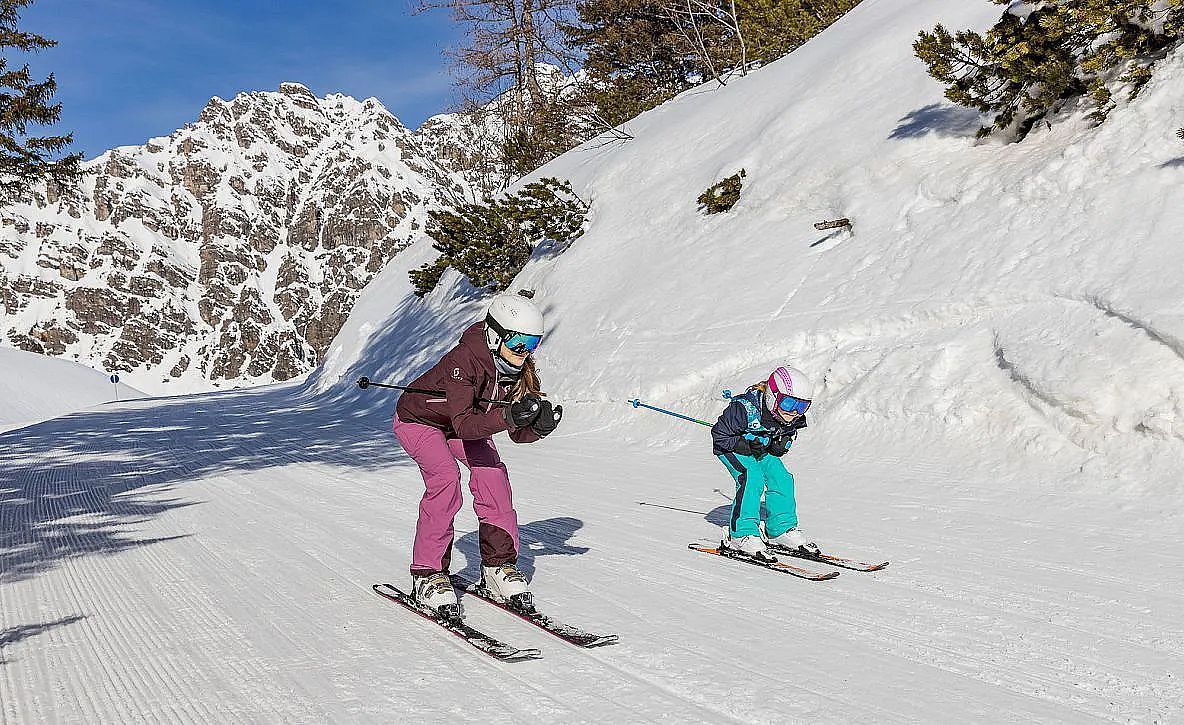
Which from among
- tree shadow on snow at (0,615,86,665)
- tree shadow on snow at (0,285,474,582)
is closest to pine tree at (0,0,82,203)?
tree shadow on snow at (0,285,474,582)

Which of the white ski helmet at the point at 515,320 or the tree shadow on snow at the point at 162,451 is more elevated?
the white ski helmet at the point at 515,320

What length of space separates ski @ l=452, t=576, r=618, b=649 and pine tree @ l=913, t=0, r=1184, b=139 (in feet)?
30.6

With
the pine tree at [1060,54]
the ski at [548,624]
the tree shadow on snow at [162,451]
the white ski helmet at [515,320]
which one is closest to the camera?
the ski at [548,624]

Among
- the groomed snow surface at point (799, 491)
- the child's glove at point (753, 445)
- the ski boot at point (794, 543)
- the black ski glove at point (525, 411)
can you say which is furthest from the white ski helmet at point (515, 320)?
the ski boot at point (794, 543)

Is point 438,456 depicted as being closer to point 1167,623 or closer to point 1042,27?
point 1167,623

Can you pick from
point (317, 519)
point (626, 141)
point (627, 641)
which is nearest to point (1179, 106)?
point (627, 641)

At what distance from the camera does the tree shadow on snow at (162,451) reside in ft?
23.7

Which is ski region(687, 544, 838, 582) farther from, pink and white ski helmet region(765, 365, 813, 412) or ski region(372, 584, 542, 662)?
ski region(372, 584, 542, 662)

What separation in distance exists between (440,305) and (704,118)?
864 cm

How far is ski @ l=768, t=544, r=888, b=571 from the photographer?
214 inches

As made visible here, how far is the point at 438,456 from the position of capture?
487cm

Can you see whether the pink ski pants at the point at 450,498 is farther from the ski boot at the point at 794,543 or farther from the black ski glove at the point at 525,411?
the ski boot at the point at 794,543

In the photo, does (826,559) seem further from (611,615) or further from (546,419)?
(546,419)

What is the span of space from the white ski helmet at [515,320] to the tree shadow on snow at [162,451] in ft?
13.1
